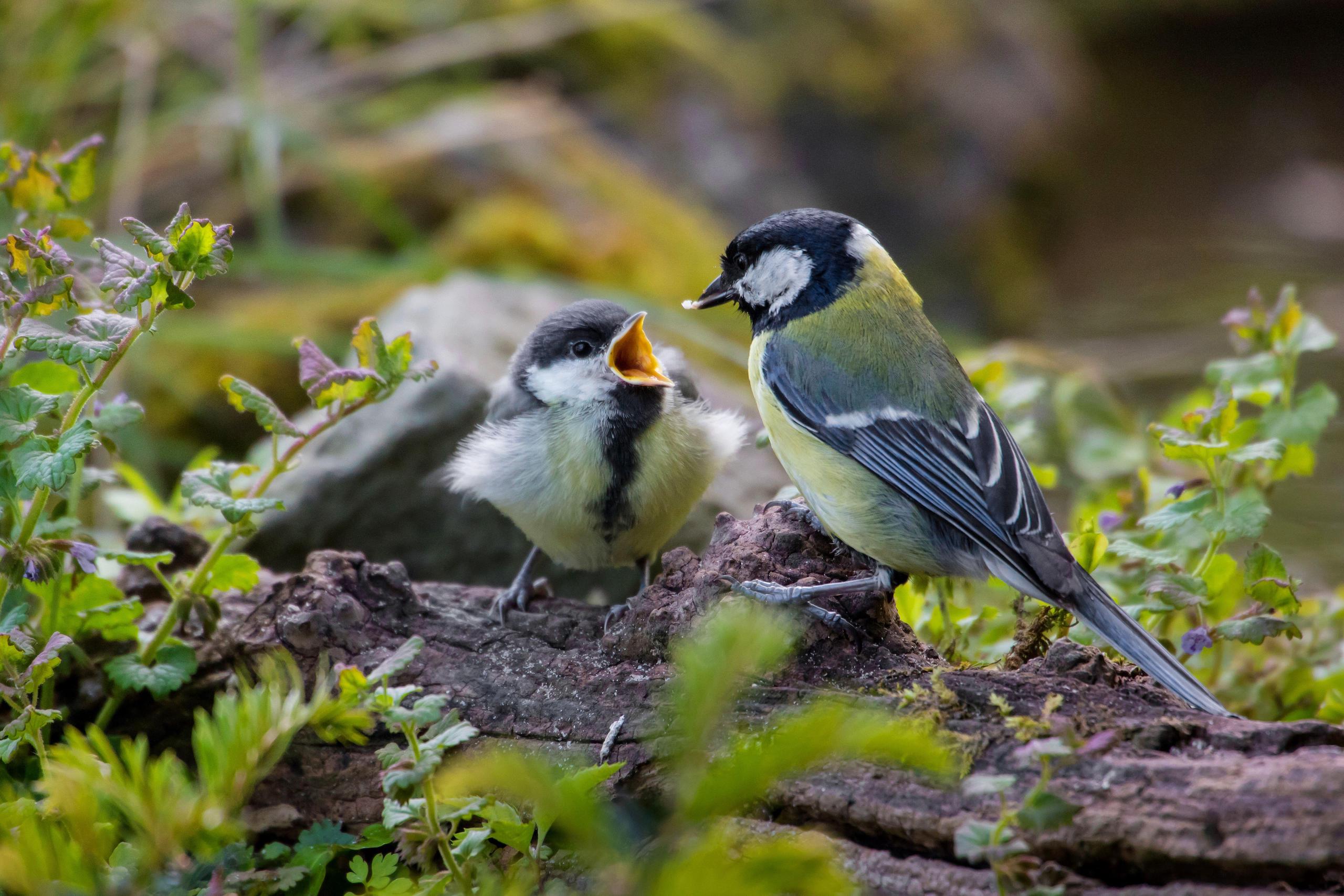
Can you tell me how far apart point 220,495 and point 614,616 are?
29.6 inches

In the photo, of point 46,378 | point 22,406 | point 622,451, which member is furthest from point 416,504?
point 22,406

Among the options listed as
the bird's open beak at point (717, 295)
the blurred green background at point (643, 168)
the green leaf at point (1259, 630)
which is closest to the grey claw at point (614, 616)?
the bird's open beak at point (717, 295)

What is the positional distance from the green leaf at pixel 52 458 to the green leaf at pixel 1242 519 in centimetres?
191

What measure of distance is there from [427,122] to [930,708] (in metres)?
4.70

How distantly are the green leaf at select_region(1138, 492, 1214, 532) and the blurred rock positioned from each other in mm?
1439

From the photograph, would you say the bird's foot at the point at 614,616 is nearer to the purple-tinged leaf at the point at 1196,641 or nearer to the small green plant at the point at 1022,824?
the small green plant at the point at 1022,824

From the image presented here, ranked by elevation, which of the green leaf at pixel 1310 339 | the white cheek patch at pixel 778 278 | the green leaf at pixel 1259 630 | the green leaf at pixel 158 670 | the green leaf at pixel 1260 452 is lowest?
the green leaf at pixel 158 670

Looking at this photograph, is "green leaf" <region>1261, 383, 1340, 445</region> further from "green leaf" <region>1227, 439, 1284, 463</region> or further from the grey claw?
the grey claw

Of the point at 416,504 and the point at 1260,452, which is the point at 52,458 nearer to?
the point at 416,504

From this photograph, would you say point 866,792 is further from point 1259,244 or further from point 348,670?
point 1259,244

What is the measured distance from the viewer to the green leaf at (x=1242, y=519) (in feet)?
6.86

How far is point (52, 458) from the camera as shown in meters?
1.75

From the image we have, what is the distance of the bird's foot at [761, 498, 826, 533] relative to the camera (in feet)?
7.65

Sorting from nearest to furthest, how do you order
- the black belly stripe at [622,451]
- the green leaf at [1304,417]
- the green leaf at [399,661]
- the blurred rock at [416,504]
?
the green leaf at [399,661] < the green leaf at [1304,417] < the black belly stripe at [622,451] < the blurred rock at [416,504]
